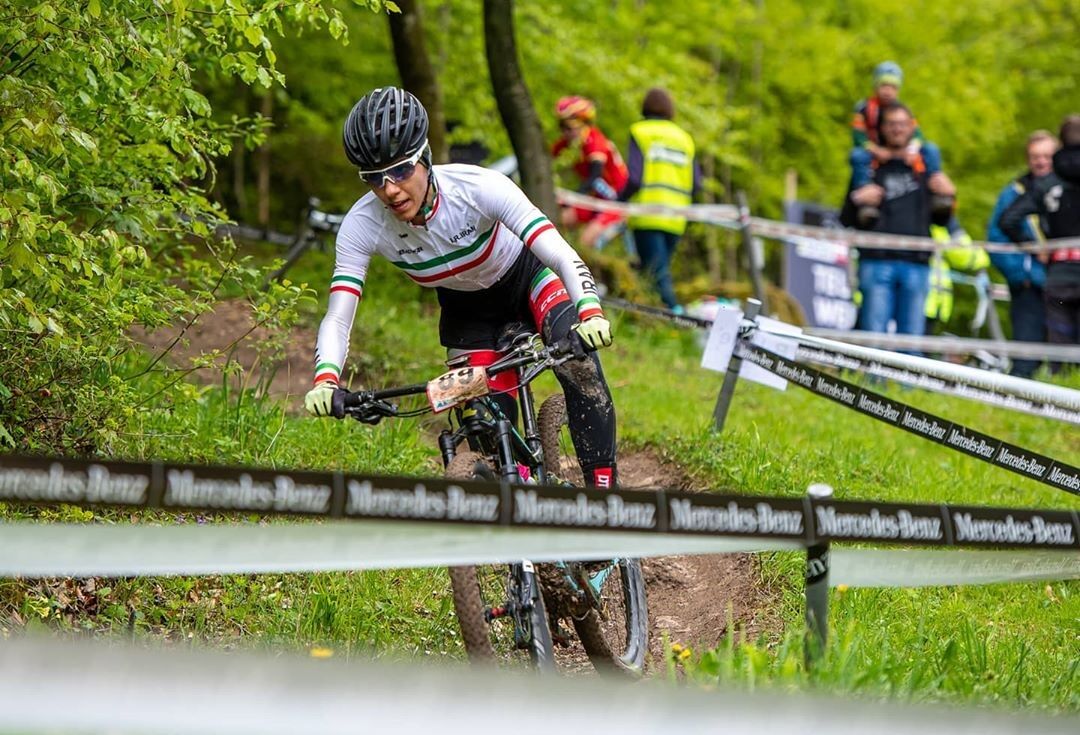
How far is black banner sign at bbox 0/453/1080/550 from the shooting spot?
127 inches

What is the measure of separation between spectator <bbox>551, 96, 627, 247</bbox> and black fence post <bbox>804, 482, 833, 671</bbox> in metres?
10.7

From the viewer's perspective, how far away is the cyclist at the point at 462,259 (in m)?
5.22

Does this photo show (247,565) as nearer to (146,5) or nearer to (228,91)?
(146,5)

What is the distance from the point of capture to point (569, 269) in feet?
18.1

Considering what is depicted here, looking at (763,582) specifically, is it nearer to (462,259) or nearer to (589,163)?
(462,259)

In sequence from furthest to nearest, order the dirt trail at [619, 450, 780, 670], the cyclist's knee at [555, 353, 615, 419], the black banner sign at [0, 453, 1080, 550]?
1. the dirt trail at [619, 450, 780, 670]
2. the cyclist's knee at [555, 353, 615, 419]
3. the black banner sign at [0, 453, 1080, 550]

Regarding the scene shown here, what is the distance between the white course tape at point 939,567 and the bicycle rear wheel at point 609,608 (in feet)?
4.19

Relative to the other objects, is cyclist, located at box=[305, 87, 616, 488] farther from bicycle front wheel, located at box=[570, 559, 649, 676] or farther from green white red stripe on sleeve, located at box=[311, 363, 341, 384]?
bicycle front wheel, located at box=[570, 559, 649, 676]

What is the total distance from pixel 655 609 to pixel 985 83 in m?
20.4

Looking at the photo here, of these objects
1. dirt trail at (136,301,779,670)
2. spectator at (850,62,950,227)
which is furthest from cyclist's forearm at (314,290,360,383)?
spectator at (850,62,950,227)

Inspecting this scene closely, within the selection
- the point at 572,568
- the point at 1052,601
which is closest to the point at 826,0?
the point at 1052,601

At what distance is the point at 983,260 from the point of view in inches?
712

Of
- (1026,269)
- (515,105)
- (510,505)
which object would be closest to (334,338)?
(510,505)

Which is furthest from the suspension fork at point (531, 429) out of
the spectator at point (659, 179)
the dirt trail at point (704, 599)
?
the spectator at point (659, 179)
